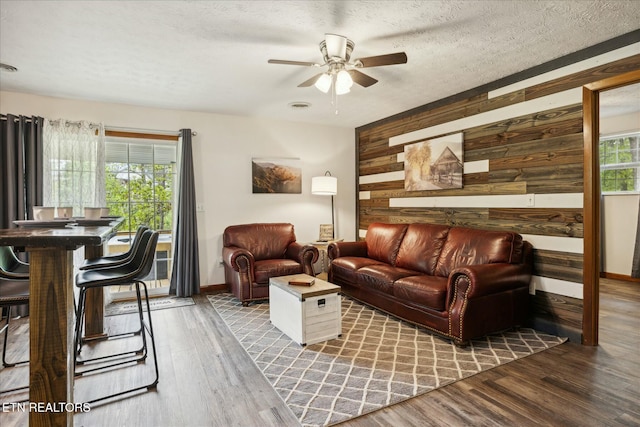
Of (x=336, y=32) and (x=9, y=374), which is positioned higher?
(x=336, y=32)

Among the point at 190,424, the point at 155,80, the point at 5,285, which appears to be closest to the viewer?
the point at 190,424

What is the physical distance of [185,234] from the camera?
A: 4.68 metres

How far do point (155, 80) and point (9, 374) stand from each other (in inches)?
111

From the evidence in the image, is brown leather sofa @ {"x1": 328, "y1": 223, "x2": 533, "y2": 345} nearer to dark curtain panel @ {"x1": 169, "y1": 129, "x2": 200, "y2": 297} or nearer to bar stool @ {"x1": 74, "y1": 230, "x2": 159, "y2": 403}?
dark curtain panel @ {"x1": 169, "y1": 129, "x2": 200, "y2": 297}

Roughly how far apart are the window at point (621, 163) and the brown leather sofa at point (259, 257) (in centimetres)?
518

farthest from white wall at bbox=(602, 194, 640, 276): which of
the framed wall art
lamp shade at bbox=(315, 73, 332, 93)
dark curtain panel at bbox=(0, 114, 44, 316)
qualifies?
dark curtain panel at bbox=(0, 114, 44, 316)

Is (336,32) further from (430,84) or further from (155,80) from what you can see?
(155,80)

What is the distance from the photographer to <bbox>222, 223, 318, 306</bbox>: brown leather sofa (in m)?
4.20

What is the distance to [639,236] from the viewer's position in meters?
5.42

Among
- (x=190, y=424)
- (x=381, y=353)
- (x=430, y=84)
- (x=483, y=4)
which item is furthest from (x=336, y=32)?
(x=190, y=424)

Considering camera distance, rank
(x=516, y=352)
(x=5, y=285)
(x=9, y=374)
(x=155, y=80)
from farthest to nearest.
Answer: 1. (x=155, y=80)
2. (x=516, y=352)
3. (x=9, y=374)
4. (x=5, y=285)

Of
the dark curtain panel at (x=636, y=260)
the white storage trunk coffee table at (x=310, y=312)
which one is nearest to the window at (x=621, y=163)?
the dark curtain panel at (x=636, y=260)

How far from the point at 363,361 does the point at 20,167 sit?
414cm

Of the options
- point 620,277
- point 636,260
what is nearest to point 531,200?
point 636,260
